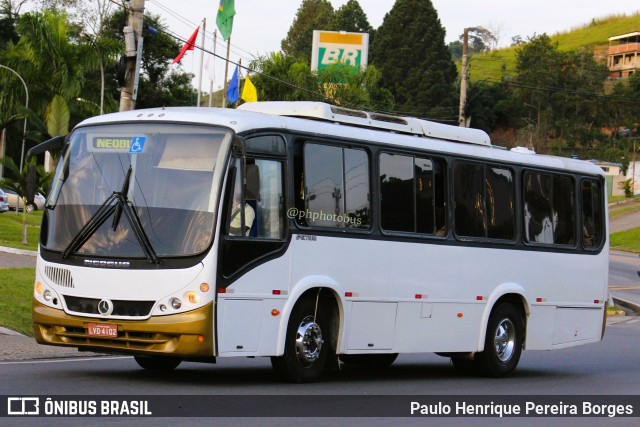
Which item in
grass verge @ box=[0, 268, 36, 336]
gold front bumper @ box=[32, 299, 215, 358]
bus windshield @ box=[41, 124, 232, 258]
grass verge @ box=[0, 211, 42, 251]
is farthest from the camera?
grass verge @ box=[0, 211, 42, 251]

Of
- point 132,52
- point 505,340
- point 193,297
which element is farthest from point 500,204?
point 132,52

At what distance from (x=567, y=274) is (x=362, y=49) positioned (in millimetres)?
67595

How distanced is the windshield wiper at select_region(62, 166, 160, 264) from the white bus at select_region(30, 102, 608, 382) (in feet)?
Answer: 0.05

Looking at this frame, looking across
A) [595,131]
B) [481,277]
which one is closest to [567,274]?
[481,277]

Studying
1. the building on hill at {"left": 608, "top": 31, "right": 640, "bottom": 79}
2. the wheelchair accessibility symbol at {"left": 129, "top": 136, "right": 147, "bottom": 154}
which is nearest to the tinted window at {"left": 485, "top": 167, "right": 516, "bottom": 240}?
the wheelchair accessibility symbol at {"left": 129, "top": 136, "right": 147, "bottom": 154}

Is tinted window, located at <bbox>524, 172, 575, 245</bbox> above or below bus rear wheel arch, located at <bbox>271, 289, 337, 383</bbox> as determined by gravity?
above

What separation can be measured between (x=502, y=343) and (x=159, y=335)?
6080 millimetres

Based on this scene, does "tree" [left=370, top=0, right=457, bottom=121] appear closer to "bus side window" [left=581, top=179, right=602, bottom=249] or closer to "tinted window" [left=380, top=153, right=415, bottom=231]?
"bus side window" [left=581, top=179, right=602, bottom=249]

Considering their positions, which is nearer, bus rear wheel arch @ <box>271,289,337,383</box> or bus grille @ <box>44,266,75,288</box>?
bus grille @ <box>44,266,75,288</box>

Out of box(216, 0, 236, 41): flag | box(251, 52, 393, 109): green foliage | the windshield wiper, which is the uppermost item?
box(216, 0, 236, 41): flag

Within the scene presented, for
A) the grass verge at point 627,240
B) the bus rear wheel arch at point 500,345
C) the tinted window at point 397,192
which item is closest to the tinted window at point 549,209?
the bus rear wheel arch at point 500,345

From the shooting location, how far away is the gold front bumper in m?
11.4

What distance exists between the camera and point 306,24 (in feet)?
505

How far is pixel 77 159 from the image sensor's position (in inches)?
488
